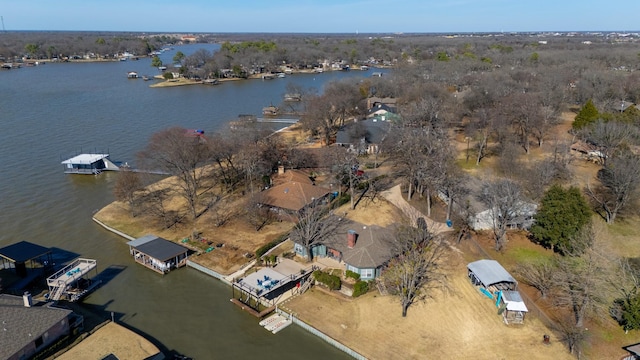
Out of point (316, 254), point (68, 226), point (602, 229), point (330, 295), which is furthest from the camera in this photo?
point (68, 226)

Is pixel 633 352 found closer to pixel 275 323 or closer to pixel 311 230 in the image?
pixel 275 323

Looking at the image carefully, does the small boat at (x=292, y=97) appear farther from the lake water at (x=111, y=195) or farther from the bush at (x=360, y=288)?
the bush at (x=360, y=288)

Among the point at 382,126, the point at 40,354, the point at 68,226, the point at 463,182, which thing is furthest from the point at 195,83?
the point at 40,354

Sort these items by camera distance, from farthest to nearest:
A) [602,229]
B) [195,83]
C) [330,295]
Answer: [195,83] → [602,229] → [330,295]

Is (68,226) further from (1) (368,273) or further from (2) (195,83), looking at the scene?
(2) (195,83)

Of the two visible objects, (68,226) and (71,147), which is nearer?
(68,226)

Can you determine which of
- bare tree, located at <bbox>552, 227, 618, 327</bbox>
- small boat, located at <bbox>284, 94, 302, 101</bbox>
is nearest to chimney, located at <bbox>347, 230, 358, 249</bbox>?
bare tree, located at <bbox>552, 227, 618, 327</bbox>

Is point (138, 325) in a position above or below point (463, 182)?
below
